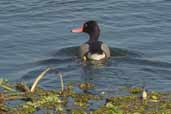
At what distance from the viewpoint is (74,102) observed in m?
13.9

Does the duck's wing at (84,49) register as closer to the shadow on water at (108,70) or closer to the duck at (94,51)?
the duck at (94,51)

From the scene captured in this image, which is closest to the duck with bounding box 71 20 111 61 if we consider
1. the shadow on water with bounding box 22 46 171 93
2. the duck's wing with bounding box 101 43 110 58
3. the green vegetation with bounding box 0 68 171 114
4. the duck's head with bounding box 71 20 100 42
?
the duck's wing with bounding box 101 43 110 58

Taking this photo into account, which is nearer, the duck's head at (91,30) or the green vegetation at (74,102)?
the green vegetation at (74,102)

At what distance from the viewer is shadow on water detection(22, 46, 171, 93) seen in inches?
661

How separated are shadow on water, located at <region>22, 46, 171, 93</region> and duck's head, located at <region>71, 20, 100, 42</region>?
83 cm

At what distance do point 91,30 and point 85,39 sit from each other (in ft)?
3.97

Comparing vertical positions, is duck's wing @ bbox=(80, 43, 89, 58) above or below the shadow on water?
above

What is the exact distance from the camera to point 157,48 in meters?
20.6

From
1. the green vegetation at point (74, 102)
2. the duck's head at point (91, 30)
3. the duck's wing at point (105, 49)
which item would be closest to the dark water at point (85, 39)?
the duck's wing at point (105, 49)

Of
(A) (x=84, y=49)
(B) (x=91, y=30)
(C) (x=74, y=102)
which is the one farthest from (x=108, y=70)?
(C) (x=74, y=102)

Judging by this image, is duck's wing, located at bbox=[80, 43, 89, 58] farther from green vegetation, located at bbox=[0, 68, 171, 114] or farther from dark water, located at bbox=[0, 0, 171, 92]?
green vegetation, located at bbox=[0, 68, 171, 114]

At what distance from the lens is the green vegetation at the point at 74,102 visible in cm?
1312

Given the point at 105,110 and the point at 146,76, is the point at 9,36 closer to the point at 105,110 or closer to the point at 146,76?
the point at 146,76

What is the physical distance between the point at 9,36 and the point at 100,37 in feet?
9.43
